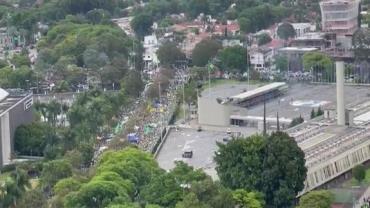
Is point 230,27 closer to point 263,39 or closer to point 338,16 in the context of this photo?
point 263,39

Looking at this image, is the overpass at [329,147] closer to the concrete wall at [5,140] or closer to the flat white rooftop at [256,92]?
the flat white rooftop at [256,92]

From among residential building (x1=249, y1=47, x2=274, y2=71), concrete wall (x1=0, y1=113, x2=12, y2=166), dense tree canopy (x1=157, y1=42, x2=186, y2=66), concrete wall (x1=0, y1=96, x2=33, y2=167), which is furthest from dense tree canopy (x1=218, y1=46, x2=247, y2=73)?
concrete wall (x1=0, y1=113, x2=12, y2=166)

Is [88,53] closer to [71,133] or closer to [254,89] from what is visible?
[254,89]

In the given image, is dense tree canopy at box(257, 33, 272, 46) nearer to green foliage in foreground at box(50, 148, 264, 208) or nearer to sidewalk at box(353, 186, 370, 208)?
sidewalk at box(353, 186, 370, 208)

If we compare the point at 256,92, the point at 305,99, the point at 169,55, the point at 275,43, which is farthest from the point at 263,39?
the point at 256,92

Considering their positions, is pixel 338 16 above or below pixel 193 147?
above

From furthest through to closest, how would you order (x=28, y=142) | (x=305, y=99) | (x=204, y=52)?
(x=204, y=52) → (x=305, y=99) → (x=28, y=142)
